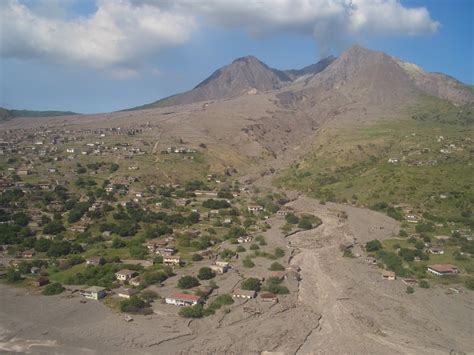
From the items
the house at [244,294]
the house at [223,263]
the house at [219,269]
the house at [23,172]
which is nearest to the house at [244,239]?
the house at [223,263]

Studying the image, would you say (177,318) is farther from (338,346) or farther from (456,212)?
(456,212)

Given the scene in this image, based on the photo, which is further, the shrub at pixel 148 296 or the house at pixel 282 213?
the house at pixel 282 213

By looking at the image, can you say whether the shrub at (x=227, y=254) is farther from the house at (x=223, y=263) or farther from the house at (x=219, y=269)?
the house at (x=219, y=269)

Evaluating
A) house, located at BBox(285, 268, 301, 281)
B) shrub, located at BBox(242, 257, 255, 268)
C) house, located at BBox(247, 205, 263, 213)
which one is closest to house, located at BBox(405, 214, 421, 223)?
house, located at BBox(247, 205, 263, 213)

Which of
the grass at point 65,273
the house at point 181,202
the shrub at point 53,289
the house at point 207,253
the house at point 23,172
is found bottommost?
the grass at point 65,273

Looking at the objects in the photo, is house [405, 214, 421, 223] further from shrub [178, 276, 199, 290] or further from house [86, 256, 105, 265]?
house [86, 256, 105, 265]

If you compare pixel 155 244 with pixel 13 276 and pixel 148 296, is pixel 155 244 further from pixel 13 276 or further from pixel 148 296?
pixel 148 296
